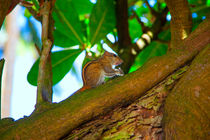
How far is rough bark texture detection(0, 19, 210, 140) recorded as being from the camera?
171 centimetres

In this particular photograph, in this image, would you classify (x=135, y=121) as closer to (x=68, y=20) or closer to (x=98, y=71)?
(x=98, y=71)

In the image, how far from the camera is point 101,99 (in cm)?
181

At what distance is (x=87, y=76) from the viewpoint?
2.77m

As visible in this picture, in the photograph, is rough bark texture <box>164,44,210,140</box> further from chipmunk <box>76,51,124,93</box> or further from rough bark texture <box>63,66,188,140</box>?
chipmunk <box>76,51,124,93</box>

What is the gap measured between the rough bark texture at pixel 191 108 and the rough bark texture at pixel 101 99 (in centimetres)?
24

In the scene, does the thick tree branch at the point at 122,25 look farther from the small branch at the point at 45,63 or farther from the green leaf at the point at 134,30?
the small branch at the point at 45,63

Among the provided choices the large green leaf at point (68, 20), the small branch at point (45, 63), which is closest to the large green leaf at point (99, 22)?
the large green leaf at point (68, 20)

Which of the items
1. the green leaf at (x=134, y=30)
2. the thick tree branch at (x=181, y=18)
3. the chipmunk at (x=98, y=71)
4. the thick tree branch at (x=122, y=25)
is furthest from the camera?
the green leaf at (x=134, y=30)

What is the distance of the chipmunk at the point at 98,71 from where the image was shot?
2.77 metres

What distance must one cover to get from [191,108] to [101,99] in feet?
1.90

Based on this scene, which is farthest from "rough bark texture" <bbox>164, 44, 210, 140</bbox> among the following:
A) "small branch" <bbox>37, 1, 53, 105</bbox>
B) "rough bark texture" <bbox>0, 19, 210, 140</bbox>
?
"small branch" <bbox>37, 1, 53, 105</bbox>

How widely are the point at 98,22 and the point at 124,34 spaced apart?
397 mm

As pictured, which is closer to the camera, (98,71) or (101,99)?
(101,99)

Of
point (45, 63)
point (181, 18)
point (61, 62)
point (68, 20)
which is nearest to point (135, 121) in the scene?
point (45, 63)
